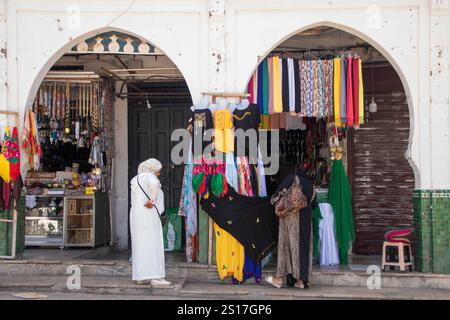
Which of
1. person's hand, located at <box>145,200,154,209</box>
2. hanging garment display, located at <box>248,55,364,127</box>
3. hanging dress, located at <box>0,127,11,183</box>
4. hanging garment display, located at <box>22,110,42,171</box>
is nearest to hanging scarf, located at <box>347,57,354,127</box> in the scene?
hanging garment display, located at <box>248,55,364,127</box>

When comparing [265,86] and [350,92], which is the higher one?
[265,86]

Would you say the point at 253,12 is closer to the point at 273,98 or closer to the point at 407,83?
the point at 273,98

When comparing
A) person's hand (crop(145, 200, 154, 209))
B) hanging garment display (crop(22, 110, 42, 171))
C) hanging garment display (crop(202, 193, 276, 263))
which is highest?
hanging garment display (crop(22, 110, 42, 171))

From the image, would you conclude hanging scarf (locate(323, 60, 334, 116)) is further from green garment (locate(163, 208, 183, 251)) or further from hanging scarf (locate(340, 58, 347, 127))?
green garment (locate(163, 208, 183, 251))

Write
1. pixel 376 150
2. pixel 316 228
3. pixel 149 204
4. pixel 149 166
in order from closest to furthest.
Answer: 1. pixel 149 204
2. pixel 149 166
3. pixel 316 228
4. pixel 376 150

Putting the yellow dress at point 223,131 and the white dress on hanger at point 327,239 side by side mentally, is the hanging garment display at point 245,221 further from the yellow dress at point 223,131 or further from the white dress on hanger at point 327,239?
the white dress on hanger at point 327,239

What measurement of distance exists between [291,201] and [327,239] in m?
1.65

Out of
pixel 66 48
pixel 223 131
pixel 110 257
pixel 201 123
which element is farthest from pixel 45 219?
pixel 223 131

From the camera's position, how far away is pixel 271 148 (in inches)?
404

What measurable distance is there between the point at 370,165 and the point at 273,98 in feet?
8.46

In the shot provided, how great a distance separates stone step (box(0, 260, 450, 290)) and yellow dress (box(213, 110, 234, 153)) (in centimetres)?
164

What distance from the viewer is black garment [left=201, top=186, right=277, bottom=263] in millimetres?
8352

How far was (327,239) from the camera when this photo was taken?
9.26m

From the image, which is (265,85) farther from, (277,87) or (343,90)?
(343,90)
